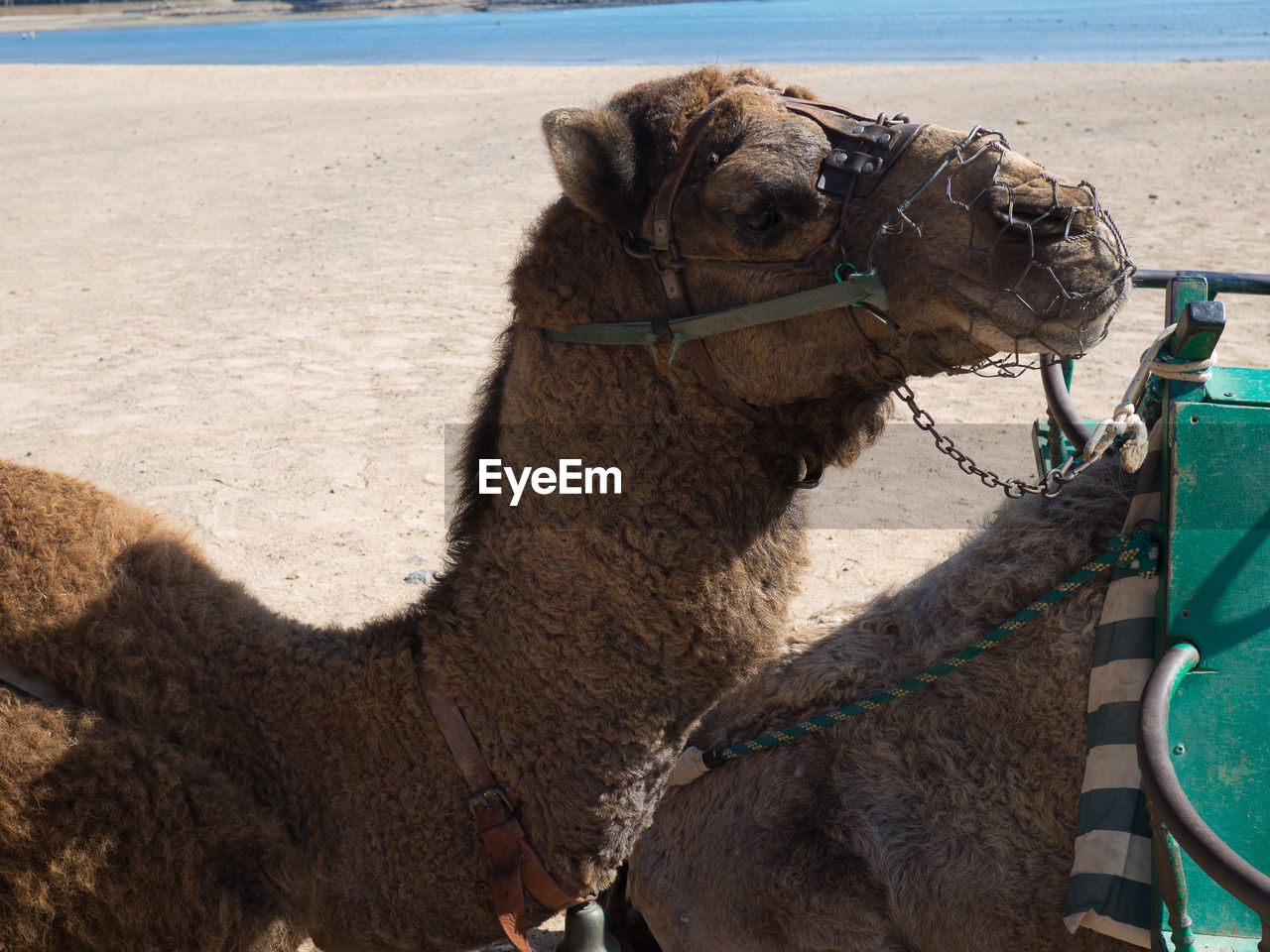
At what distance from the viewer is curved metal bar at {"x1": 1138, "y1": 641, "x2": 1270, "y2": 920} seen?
1.85 metres

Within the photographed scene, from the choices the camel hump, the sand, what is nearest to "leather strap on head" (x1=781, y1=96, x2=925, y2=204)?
the sand

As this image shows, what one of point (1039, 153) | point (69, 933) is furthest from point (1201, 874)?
point (1039, 153)

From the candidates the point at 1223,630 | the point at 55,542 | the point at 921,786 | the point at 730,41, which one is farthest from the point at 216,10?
the point at 1223,630

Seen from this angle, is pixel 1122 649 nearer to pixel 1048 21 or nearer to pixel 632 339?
pixel 632 339

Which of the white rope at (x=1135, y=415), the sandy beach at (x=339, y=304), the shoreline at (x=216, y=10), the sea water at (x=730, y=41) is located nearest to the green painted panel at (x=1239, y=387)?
the white rope at (x=1135, y=415)

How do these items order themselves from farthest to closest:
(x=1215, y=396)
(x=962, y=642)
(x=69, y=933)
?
(x=962, y=642)
(x=1215, y=396)
(x=69, y=933)

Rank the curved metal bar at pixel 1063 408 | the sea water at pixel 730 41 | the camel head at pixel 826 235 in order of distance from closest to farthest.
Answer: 1. the camel head at pixel 826 235
2. the curved metal bar at pixel 1063 408
3. the sea water at pixel 730 41

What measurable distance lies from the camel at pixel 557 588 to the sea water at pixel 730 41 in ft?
111

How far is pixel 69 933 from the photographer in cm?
220

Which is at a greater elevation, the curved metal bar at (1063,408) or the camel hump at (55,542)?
the curved metal bar at (1063,408)

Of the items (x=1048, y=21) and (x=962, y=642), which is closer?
(x=962, y=642)

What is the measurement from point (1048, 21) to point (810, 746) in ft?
218

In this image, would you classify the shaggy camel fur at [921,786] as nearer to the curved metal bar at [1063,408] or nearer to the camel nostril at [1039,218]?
the curved metal bar at [1063,408]

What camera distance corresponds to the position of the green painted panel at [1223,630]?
222 cm
